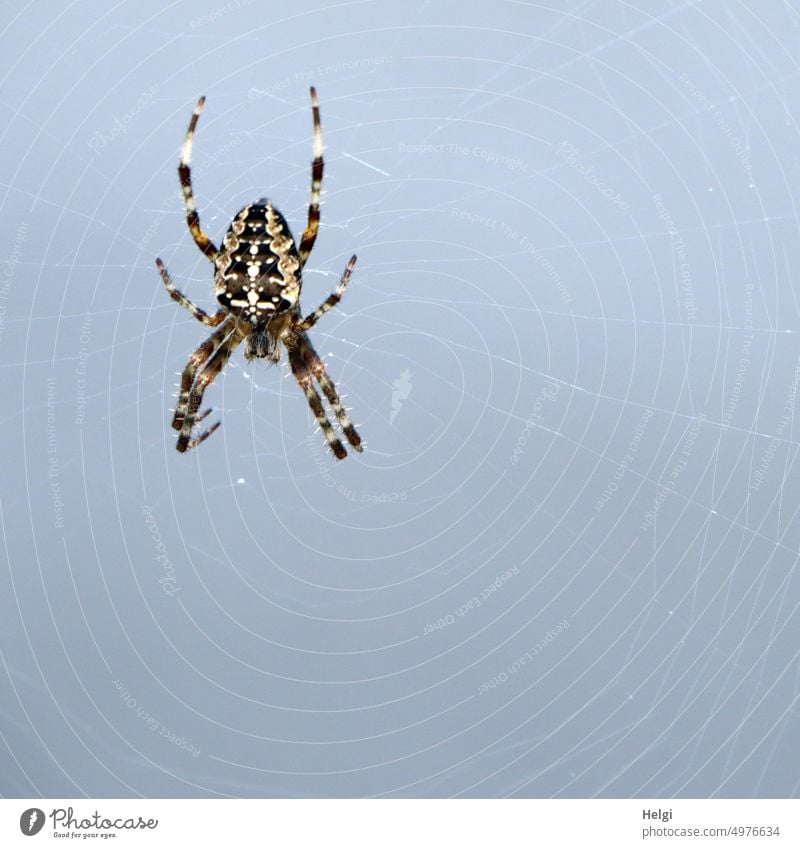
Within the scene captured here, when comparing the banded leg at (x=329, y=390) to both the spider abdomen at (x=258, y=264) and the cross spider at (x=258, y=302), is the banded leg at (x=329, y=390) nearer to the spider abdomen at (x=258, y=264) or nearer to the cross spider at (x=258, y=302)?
the cross spider at (x=258, y=302)

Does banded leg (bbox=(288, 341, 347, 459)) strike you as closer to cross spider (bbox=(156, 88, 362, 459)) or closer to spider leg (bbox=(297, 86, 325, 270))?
cross spider (bbox=(156, 88, 362, 459))

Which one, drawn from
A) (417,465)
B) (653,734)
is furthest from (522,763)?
(417,465)

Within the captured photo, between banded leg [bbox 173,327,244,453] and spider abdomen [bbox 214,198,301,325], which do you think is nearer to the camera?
spider abdomen [bbox 214,198,301,325]

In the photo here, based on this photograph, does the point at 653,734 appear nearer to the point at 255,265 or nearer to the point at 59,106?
the point at 255,265

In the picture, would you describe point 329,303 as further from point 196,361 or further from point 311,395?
point 196,361

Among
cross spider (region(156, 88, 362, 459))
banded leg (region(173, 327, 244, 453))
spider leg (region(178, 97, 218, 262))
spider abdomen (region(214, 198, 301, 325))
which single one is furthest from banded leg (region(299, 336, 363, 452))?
spider leg (region(178, 97, 218, 262))

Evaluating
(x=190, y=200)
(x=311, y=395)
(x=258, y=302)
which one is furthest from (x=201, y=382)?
(x=190, y=200)
